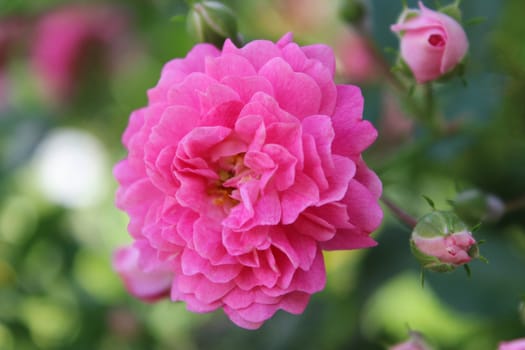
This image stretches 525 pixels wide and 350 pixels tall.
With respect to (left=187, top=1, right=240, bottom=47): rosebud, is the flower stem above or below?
below

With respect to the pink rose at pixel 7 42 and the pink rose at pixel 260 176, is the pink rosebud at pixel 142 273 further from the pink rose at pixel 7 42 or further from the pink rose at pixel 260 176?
the pink rose at pixel 7 42

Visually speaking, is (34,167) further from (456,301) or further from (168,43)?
(456,301)

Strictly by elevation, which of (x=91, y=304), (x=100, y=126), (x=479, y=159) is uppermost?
(x=479, y=159)

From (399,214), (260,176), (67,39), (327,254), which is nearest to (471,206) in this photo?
(399,214)

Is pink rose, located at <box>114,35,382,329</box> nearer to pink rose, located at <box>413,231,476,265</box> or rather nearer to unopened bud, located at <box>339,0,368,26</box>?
pink rose, located at <box>413,231,476,265</box>

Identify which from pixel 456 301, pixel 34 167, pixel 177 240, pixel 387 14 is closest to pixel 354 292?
pixel 456 301

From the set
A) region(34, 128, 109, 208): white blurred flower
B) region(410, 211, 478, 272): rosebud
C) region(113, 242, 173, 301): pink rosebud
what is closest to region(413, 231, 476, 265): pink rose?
region(410, 211, 478, 272): rosebud
